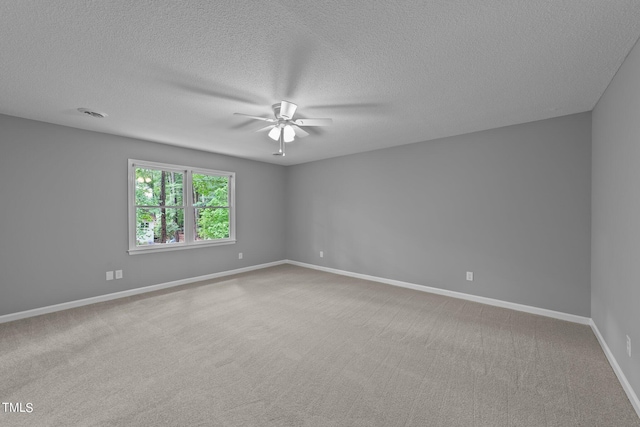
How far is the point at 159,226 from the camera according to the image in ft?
14.5

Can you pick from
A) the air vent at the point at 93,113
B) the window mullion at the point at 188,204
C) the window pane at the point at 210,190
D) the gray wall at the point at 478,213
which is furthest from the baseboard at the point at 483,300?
the air vent at the point at 93,113

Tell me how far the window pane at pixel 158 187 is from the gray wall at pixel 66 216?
0.74ft

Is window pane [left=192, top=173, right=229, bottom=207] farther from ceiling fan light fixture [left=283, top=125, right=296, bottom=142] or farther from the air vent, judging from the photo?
ceiling fan light fixture [left=283, top=125, right=296, bottom=142]

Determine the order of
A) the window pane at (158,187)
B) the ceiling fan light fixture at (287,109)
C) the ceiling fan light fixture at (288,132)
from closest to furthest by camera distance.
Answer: the ceiling fan light fixture at (287,109) → the ceiling fan light fixture at (288,132) → the window pane at (158,187)

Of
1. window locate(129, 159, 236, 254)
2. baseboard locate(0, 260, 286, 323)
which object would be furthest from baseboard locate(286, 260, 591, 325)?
window locate(129, 159, 236, 254)

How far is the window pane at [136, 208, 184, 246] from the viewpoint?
4.20 m

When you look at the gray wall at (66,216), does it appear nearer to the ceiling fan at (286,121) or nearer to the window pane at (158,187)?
the window pane at (158,187)

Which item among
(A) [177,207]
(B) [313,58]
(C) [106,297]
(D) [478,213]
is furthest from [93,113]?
(D) [478,213]

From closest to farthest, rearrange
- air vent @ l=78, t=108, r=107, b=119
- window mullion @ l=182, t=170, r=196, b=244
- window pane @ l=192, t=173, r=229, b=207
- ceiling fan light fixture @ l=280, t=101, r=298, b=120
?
ceiling fan light fixture @ l=280, t=101, r=298, b=120 → air vent @ l=78, t=108, r=107, b=119 → window mullion @ l=182, t=170, r=196, b=244 → window pane @ l=192, t=173, r=229, b=207

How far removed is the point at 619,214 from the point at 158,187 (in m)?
5.58

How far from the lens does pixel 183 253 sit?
464cm

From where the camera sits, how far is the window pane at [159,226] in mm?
4195

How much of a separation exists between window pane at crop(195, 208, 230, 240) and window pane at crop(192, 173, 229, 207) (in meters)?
0.14

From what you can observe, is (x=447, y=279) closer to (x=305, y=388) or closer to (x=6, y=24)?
(x=305, y=388)
